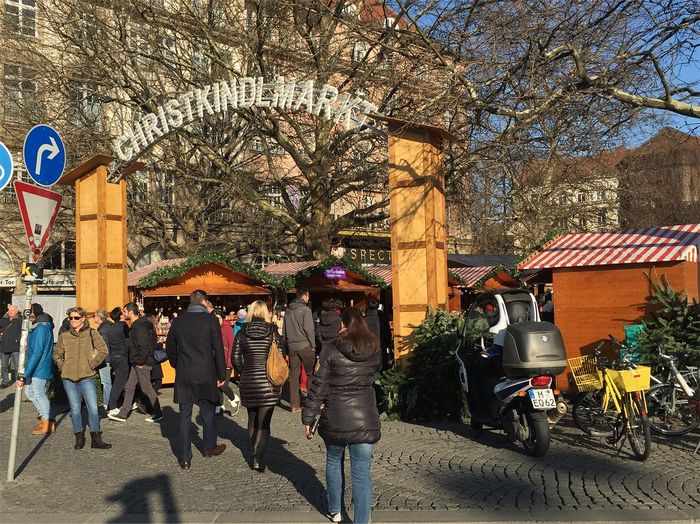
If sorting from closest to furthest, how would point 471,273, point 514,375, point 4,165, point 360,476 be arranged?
1. point 360,476
2. point 514,375
3. point 4,165
4. point 471,273

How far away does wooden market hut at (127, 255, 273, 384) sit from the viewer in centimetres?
1459

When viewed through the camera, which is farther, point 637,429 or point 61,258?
point 61,258

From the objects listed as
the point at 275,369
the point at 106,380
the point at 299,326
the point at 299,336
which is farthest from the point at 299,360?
the point at 275,369

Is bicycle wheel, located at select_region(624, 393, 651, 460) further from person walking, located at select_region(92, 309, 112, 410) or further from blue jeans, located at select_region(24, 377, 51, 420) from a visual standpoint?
person walking, located at select_region(92, 309, 112, 410)

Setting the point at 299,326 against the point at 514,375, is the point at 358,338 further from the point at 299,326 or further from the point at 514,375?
the point at 299,326

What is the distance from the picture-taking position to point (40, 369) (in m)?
8.62

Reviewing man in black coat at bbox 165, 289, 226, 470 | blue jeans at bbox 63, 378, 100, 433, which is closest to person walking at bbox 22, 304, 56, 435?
blue jeans at bbox 63, 378, 100, 433

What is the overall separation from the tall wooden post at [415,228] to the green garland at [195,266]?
6.56 metres

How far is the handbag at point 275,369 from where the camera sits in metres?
6.86

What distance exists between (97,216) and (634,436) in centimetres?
911

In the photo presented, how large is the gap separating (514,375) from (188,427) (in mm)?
3318

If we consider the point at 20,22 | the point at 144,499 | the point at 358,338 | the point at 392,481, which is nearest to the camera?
the point at 358,338

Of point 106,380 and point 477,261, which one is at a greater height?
point 477,261

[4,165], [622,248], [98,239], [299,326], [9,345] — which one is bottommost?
[9,345]
